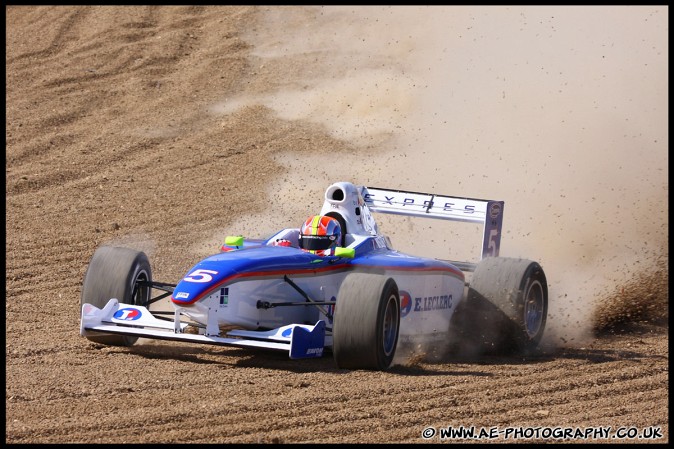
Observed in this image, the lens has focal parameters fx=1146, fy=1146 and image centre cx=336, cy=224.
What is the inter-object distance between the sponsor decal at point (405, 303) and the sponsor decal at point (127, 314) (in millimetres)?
2720

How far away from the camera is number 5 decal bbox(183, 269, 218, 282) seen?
10951mm

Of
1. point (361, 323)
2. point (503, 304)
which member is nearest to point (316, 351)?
point (361, 323)

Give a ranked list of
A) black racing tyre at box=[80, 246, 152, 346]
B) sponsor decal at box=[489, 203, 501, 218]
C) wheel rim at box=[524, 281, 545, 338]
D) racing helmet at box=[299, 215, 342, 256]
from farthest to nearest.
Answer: sponsor decal at box=[489, 203, 501, 218], wheel rim at box=[524, 281, 545, 338], racing helmet at box=[299, 215, 342, 256], black racing tyre at box=[80, 246, 152, 346]

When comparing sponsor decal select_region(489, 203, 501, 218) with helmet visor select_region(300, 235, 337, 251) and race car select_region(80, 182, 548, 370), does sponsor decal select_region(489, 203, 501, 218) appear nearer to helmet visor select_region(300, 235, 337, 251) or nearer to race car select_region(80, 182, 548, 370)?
race car select_region(80, 182, 548, 370)

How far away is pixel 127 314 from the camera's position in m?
11.4

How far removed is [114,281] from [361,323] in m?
2.83

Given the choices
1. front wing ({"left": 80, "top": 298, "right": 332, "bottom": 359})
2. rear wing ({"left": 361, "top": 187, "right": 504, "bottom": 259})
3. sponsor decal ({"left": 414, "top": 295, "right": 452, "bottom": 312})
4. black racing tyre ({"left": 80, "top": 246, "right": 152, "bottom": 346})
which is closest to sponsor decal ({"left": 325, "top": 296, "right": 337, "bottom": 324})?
front wing ({"left": 80, "top": 298, "right": 332, "bottom": 359})

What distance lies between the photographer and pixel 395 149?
77.8 feet

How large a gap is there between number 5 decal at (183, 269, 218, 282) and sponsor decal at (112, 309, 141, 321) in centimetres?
73

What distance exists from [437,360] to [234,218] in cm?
828

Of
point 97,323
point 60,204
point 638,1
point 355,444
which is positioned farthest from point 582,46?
point 355,444

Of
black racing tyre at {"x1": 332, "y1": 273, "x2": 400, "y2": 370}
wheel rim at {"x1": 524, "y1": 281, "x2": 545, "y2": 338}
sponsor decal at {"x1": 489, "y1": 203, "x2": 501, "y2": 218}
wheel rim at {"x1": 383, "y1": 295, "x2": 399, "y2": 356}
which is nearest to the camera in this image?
black racing tyre at {"x1": 332, "y1": 273, "x2": 400, "y2": 370}

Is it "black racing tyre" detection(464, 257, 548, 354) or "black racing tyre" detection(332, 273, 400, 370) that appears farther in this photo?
"black racing tyre" detection(464, 257, 548, 354)

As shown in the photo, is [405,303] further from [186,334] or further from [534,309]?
[186,334]
